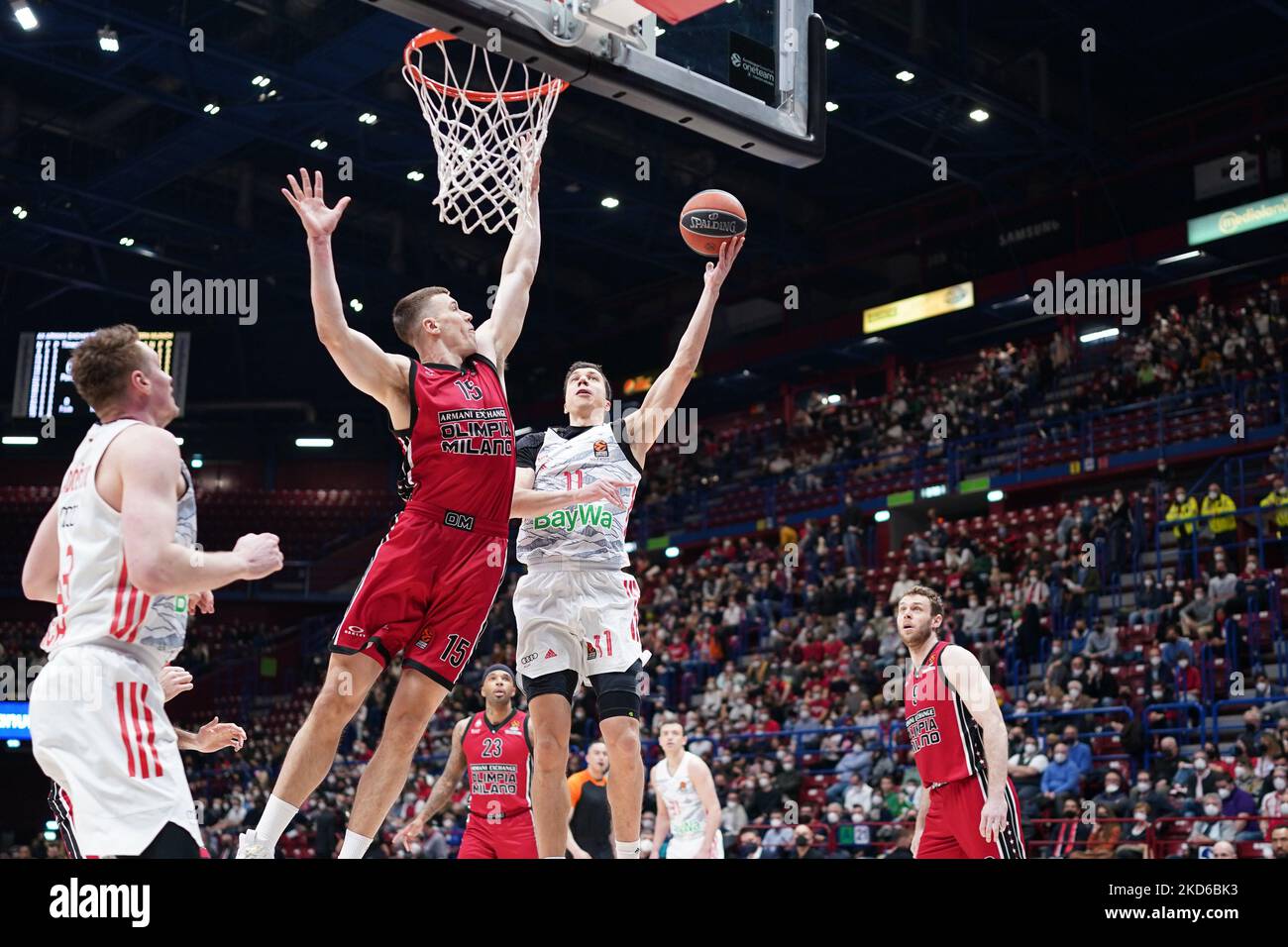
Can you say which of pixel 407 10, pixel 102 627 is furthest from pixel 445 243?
pixel 102 627

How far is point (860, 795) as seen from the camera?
50.8 ft

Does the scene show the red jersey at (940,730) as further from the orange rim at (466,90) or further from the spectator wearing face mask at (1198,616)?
the spectator wearing face mask at (1198,616)

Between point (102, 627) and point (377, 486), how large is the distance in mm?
30263

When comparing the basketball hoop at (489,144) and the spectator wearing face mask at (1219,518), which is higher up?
the basketball hoop at (489,144)

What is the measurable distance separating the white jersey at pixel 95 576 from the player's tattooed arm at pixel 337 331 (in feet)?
4.68

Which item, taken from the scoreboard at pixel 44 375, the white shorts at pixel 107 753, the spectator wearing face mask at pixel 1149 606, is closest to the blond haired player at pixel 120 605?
the white shorts at pixel 107 753

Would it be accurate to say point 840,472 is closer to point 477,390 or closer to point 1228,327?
point 1228,327

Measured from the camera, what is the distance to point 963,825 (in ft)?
23.0

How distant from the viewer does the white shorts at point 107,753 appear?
364 cm

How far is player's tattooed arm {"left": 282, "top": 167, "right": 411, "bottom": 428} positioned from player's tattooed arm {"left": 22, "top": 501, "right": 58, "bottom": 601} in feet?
4.40

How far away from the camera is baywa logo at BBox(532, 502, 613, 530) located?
22.3 feet

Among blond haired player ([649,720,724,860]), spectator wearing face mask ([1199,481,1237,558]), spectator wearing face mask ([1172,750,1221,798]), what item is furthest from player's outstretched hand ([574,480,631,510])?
spectator wearing face mask ([1199,481,1237,558])

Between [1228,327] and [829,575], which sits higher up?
[1228,327]

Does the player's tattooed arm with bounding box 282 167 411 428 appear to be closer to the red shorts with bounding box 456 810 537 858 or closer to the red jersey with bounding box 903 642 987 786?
the red jersey with bounding box 903 642 987 786
